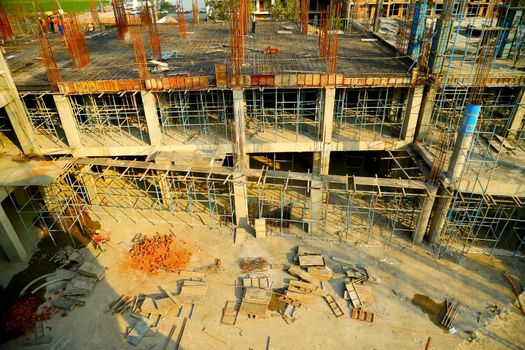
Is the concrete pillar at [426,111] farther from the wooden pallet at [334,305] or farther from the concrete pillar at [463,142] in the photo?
the wooden pallet at [334,305]

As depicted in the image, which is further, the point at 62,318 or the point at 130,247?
the point at 130,247

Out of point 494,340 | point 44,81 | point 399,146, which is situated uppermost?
point 44,81

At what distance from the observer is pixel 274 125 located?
2081cm

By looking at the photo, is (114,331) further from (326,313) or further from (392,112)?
(392,112)

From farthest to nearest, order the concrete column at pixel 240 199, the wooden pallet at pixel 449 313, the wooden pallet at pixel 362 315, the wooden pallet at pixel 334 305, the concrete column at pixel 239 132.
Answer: the concrete column at pixel 240 199 → the concrete column at pixel 239 132 → the wooden pallet at pixel 334 305 → the wooden pallet at pixel 362 315 → the wooden pallet at pixel 449 313

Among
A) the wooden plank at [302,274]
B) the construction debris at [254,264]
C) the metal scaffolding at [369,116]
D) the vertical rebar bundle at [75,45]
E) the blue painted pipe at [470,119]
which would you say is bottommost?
the construction debris at [254,264]

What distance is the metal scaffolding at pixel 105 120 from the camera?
62.9ft

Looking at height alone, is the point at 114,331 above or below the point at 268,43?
below

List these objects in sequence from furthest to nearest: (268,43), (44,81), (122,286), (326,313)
Result: (268,43) → (44,81) → (122,286) → (326,313)

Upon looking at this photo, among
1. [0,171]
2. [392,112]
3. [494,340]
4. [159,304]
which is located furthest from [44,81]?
[494,340]

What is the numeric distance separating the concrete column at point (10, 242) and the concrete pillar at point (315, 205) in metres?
13.6

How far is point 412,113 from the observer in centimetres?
1812

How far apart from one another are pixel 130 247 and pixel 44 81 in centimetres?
982

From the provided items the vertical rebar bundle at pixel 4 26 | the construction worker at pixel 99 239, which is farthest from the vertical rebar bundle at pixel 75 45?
the vertical rebar bundle at pixel 4 26
